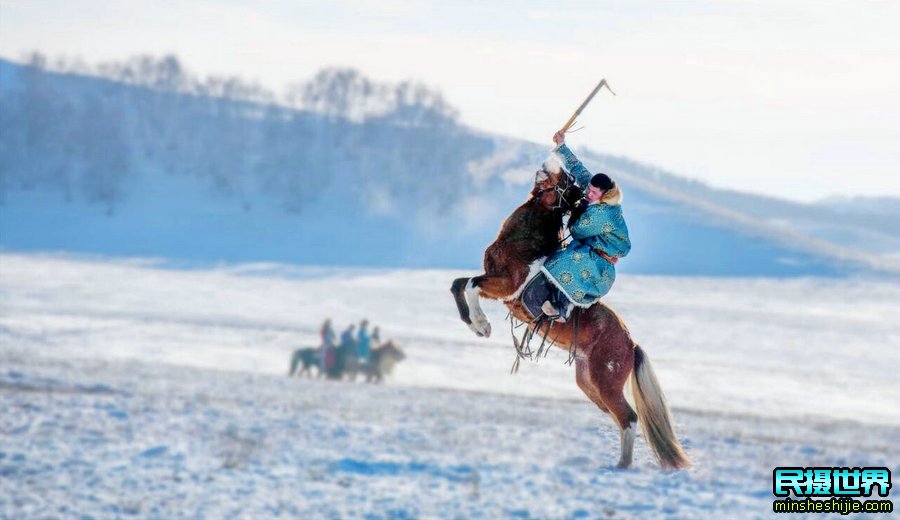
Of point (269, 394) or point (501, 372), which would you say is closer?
point (269, 394)

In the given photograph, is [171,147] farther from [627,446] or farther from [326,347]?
[627,446]

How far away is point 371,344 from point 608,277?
47.9 meters

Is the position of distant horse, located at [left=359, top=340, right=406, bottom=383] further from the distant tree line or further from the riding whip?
the riding whip

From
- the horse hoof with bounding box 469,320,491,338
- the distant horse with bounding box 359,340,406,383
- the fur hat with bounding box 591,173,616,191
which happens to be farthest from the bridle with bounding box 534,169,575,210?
the distant horse with bounding box 359,340,406,383

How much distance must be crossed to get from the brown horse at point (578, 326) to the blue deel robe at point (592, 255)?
7 cm

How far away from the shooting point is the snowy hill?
707 centimetres

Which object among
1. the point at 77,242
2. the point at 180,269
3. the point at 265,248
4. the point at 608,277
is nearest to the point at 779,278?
the point at 608,277

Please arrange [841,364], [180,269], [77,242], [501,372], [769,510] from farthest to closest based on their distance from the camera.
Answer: [77,242]
[180,269]
[501,372]
[841,364]
[769,510]

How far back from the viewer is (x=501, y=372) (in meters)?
57.8

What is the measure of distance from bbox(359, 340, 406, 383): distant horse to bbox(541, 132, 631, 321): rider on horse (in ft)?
151

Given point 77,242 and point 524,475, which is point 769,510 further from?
point 77,242

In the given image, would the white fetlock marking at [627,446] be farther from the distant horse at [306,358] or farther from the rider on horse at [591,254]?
the distant horse at [306,358]

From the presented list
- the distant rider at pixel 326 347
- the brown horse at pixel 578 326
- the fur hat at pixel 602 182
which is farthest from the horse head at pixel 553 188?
the distant rider at pixel 326 347

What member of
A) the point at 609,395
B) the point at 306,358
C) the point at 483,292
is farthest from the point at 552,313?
the point at 306,358
